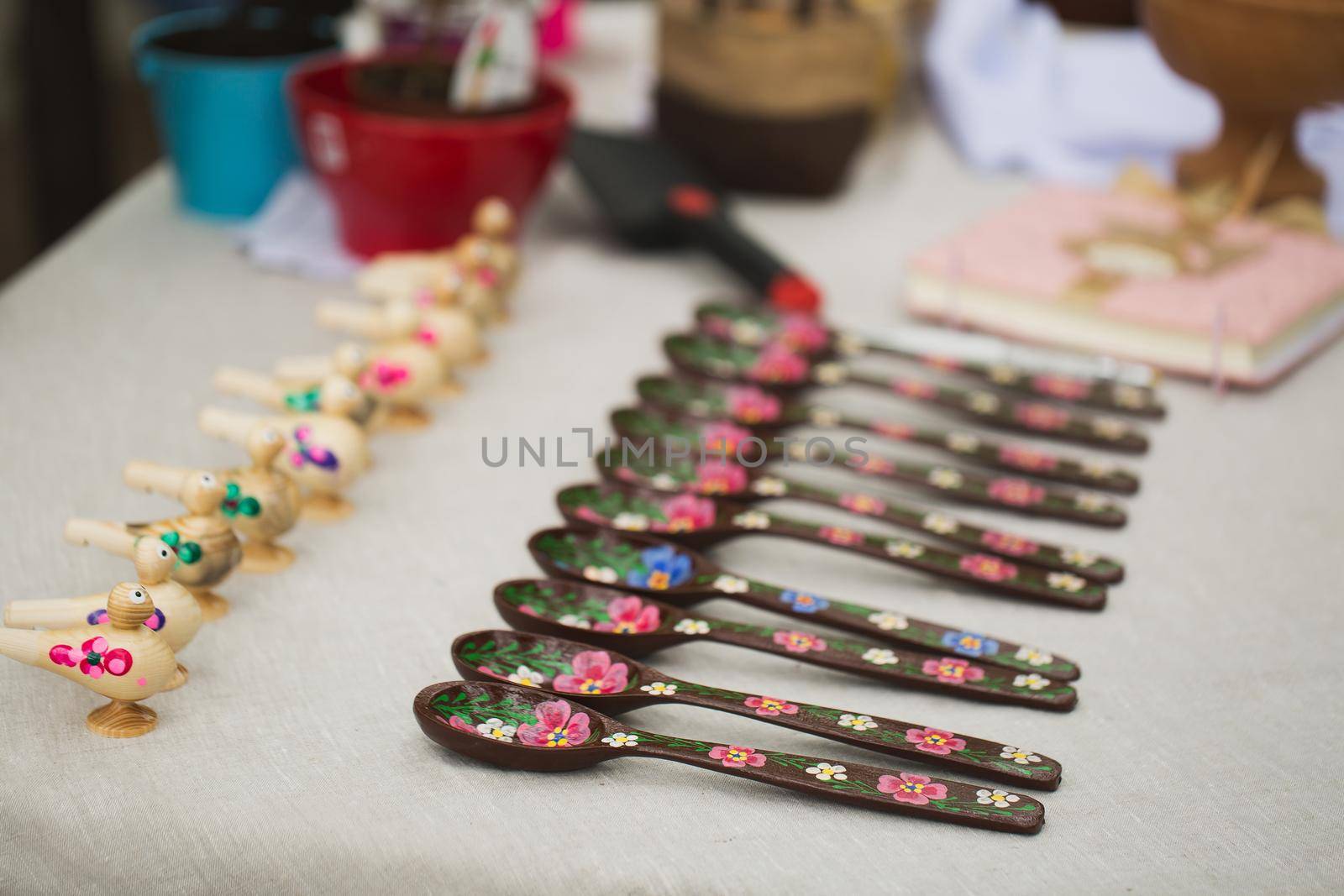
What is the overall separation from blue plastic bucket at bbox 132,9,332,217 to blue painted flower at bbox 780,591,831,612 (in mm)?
621

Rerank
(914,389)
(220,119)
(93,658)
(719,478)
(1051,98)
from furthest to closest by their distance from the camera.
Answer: (1051,98) → (220,119) → (914,389) → (719,478) → (93,658)

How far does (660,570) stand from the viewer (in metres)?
0.60

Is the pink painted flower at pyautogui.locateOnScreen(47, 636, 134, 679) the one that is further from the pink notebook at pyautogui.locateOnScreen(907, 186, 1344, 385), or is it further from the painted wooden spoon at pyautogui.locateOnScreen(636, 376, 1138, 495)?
the pink notebook at pyautogui.locateOnScreen(907, 186, 1344, 385)

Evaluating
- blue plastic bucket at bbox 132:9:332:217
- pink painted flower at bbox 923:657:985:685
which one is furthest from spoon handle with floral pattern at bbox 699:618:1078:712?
blue plastic bucket at bbox 132:9:332:217

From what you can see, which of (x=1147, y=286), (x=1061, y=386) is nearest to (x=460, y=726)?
(x=1061, y=386)

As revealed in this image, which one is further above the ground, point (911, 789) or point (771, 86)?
point (771, 86)

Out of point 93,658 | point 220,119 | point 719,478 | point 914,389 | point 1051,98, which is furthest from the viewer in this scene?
point 1051,98

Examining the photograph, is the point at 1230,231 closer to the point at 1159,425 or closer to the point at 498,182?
the point at 1159,425

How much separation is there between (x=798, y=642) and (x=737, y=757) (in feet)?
0.27

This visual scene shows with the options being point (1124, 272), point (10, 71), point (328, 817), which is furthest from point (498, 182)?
point (10, 71)

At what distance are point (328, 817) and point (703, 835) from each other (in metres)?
0.13

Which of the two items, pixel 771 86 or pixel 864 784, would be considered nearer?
pixel 864 784

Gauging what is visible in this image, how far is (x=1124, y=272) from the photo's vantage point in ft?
2.97

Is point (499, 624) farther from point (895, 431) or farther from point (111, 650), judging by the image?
point (895, 431)
